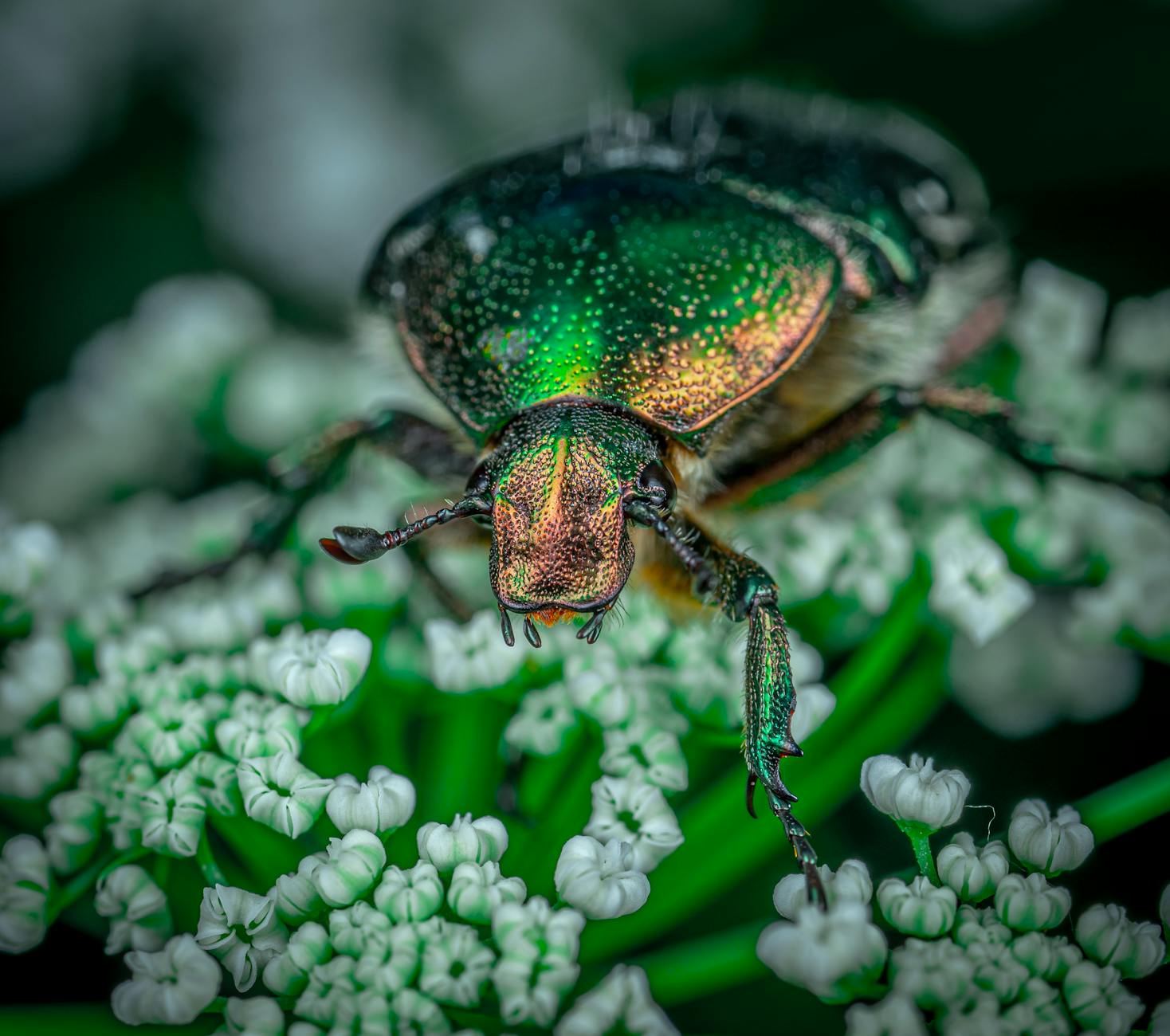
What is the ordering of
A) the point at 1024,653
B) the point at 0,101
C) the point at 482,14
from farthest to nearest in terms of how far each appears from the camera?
the point at 482,14 < the point at 0,101 < the point at 1024,653

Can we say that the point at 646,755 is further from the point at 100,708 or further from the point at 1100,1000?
the point at 100,708

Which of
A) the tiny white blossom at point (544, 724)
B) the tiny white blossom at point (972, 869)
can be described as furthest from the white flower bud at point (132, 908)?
the tiny white blossom at point (972, 869)

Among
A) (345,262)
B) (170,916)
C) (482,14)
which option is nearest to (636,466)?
(170,916)

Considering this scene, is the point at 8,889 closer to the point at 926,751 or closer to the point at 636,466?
the point at 636,466

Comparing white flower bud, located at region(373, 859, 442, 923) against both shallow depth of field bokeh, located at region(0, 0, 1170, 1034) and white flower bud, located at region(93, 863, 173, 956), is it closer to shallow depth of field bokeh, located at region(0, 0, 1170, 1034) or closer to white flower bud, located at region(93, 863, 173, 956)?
shallow depth of field bokeh, located at region(0, 0, 1170, 1034)

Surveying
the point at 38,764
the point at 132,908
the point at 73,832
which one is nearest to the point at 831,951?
the point at 132,908

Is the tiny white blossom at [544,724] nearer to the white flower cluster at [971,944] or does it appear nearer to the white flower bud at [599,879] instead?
the white flower bud at [599,879]

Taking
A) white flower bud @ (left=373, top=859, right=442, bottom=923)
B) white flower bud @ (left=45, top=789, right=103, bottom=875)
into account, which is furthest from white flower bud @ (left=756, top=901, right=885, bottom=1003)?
white flower bud @ (left=45, top=789, right=103, bottom=875)
